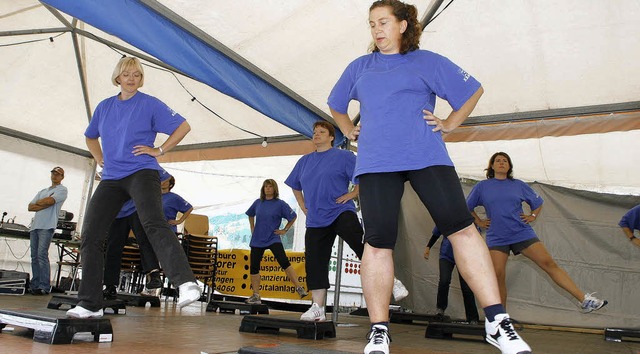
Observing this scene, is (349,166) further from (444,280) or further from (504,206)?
(444,280)

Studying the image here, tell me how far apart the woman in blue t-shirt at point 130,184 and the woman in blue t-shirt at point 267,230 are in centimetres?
389

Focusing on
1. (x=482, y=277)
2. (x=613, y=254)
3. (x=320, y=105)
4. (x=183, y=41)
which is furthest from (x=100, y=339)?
(x=613, y=254)

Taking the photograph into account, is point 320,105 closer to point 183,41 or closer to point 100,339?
point 183,41

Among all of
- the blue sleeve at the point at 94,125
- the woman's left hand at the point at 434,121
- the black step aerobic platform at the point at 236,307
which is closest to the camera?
the woman's left hand at the point at 434,121

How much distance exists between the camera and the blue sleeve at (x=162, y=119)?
3.43 metres

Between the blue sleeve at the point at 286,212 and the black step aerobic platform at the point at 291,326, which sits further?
the blue sleeve at the point at 286,212

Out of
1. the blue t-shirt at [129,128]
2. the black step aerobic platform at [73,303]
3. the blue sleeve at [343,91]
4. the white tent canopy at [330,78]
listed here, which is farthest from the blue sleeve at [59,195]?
the blue sleeve at [343,91]

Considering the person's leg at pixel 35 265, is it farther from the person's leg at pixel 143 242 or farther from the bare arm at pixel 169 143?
the bare arm at pixel 169 143

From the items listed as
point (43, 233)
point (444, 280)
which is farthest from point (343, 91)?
point (43, 233)

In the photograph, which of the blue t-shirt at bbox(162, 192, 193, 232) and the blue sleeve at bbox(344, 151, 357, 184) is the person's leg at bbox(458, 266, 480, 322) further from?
the blue t-shirt at bbox(162, 192, 193, 232)

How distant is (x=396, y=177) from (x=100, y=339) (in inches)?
62.9

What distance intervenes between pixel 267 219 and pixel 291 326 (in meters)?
3.71

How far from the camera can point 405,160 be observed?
7.79ft

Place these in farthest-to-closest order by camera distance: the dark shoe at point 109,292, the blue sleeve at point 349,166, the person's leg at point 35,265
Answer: the person's leg at point 35,265 → the dark shoe at point 109,292 → the blue sleeve at point 349,166
